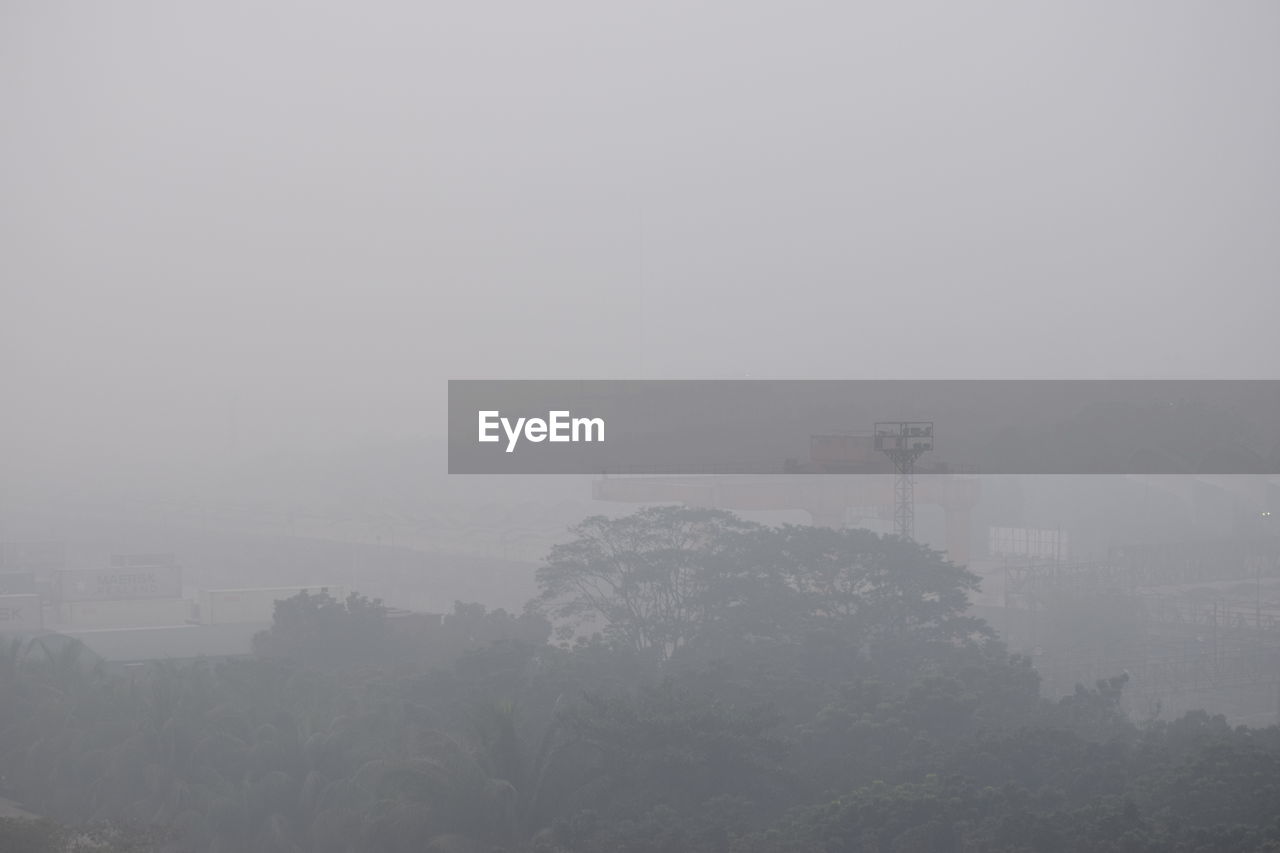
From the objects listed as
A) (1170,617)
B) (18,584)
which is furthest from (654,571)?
(18,584)

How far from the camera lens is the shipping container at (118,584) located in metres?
57.2

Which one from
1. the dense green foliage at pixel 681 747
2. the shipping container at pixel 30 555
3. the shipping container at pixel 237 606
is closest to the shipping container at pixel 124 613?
the shipping container at pixel 237 606

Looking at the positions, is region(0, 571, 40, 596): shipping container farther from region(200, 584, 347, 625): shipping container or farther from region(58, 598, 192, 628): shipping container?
region(200, 584, 347, 625): shipping container

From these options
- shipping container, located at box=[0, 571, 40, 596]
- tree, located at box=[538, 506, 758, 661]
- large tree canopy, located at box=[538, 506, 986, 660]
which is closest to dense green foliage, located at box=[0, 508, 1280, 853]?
large tree canopy, located at box=[538, 506, 986, 660]

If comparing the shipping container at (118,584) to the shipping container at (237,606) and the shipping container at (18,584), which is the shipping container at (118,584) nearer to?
the shipping container at (18,584)

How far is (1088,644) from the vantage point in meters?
33.9

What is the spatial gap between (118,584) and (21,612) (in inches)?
367

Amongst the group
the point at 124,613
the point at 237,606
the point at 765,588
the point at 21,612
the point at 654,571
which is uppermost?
the point at 654,571

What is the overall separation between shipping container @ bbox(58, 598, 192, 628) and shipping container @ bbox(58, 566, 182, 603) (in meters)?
0.99

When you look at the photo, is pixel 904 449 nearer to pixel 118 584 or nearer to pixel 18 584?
pixel 118 584

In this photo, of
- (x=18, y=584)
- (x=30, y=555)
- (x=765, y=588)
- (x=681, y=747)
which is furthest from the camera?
(x=30, y=555)

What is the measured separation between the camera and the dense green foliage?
574 inches

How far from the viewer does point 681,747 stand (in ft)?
55.1

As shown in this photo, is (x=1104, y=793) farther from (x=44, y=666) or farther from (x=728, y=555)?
(x=44, y=666)
